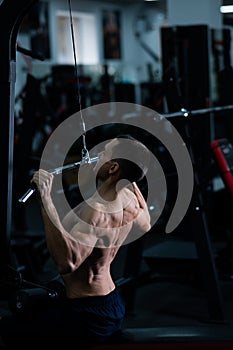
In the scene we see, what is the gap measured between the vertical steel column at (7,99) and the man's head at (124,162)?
0.34 metres

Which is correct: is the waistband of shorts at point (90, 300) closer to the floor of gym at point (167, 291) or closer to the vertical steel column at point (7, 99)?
the vertical steel column at point (7, 99)

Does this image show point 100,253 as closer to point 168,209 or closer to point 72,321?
point 72,321

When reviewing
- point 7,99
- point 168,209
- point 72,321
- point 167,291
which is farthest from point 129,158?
point 168,209

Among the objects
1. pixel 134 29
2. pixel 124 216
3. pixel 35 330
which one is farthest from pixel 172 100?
pixel 134 29

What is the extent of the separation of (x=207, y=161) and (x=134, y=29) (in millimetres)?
9113

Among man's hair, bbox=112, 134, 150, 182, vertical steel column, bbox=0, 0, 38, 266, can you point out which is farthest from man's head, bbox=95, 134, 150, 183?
vertical steel column, bbox=0, 0, 38, 266

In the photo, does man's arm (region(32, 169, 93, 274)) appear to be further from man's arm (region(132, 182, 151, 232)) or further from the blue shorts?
man's arm (region(132, 182, 151, 232))

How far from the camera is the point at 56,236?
1.95 metres

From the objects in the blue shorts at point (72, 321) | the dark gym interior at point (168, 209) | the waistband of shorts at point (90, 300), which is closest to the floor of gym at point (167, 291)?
the dark gym interior at point (168, 209)

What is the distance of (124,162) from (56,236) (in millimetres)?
347

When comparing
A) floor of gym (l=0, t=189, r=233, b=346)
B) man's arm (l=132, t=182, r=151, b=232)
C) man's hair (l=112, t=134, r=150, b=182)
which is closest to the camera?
man's hair (l=112, t=134, r=150, b=182)

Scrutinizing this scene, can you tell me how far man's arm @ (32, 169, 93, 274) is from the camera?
1943 millimetres

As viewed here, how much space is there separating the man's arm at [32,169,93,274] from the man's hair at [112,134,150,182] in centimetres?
25

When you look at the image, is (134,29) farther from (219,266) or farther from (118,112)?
(219,266)
